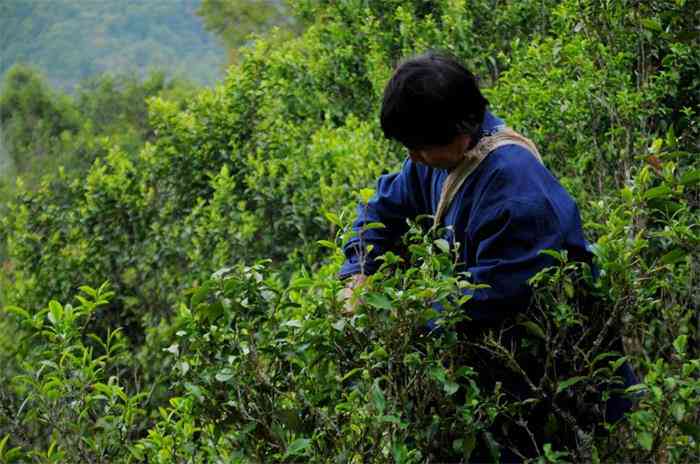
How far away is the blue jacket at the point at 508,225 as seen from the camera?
206cm

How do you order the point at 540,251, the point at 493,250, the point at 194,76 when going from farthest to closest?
the point at 194,76 → the point at 493,250 → the point at 540,251

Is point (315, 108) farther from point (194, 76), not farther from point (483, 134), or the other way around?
point (194, 76)

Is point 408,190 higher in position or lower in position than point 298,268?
higher

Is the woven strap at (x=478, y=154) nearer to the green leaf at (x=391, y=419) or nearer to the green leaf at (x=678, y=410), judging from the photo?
the green leaf at (x=391, y=419)

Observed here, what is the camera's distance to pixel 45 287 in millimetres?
5539

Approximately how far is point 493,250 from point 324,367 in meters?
0.47

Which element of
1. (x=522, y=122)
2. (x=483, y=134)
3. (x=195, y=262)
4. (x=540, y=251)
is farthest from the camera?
(x=195, y=262)

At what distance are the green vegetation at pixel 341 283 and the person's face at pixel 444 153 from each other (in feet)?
0.57

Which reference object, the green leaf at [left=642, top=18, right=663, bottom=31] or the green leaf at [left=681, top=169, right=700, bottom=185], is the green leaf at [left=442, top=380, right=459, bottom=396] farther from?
the green leaf at [left=642, top=18, right=663, bottom=31]

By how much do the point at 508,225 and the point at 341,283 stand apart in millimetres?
401

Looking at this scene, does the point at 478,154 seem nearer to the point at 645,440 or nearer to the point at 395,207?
the point at 395,207

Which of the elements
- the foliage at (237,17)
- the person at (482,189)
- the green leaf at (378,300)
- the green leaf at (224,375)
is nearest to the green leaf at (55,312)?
the green leaf at (224,375)

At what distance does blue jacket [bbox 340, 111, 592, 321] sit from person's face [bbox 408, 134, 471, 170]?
0.06 m

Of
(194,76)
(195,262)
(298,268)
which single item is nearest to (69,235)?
(195,262)
